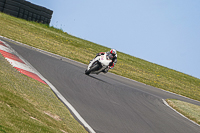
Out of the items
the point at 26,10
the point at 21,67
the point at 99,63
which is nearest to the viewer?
the point at 21,67

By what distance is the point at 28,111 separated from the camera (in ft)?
15.4

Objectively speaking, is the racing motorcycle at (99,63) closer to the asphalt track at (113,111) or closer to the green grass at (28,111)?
the asphalt track at (113,111)

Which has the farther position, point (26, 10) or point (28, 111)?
point (26, 10)

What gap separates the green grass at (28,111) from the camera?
390 centimetres

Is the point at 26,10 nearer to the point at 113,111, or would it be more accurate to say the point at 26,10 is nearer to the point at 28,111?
the point at 113,111

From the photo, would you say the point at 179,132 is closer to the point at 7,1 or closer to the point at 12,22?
the point at 12,22

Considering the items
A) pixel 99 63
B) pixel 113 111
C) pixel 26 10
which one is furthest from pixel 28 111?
pixel 26 10

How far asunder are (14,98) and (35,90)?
158 cm

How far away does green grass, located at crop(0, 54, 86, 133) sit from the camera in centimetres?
390

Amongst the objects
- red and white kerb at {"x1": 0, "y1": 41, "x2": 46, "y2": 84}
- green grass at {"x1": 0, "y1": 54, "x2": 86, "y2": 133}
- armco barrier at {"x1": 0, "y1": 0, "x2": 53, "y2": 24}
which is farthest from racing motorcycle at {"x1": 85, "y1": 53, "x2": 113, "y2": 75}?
armco barrier at {"x1": 0, "y1": 0, "x2": 53, "y2": 24}

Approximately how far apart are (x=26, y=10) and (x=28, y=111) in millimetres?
24574

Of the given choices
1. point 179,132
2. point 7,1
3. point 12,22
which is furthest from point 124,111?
point 7,1

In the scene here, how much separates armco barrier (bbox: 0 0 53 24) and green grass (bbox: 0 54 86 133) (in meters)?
20.8

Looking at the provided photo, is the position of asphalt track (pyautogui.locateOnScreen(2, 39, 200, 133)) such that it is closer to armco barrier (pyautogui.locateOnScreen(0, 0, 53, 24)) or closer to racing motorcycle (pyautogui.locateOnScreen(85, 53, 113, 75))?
racing motorcycle (pyautogui.locateOnScreen(85, 53, 113, 75))
